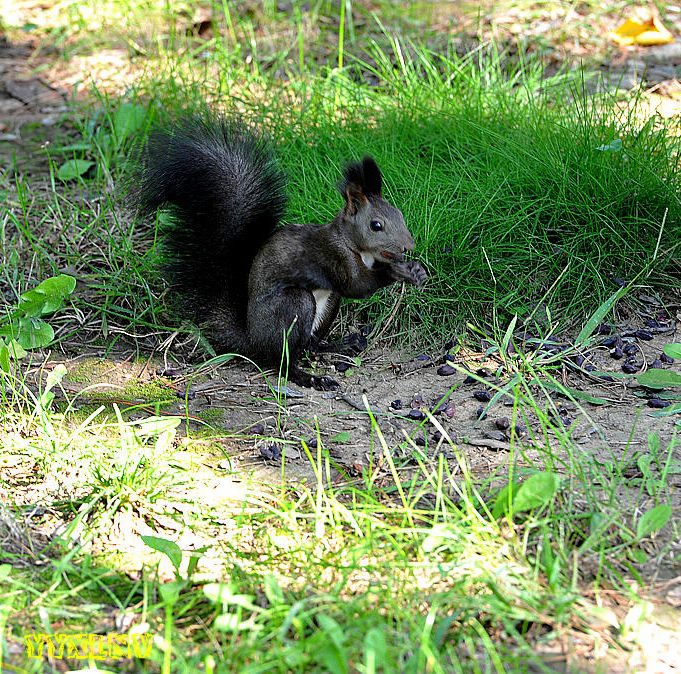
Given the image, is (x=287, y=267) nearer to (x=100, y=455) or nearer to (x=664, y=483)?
→ (x=100, y=455)

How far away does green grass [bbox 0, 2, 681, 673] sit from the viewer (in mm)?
1380

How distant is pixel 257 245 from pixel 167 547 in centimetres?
121

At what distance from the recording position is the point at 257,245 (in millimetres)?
2555

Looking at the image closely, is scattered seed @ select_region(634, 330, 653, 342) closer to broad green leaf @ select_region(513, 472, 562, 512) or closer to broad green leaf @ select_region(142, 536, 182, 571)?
broad green leaf @ select_region(513, 472, 562, 512)

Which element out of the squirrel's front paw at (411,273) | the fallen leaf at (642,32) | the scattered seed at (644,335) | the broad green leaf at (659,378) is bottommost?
the scattered seed at (644,335)

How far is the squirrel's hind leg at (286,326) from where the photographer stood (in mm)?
2473

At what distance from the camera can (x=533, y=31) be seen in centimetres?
430

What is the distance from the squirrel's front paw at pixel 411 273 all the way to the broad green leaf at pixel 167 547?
3.77 feet

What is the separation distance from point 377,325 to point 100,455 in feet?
3.62

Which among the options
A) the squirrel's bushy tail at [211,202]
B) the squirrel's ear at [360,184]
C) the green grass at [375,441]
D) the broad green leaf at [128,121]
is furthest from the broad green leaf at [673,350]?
the broad green leaf at [128,121]

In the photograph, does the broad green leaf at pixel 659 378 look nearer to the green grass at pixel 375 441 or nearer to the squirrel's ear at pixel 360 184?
the green grass at pixel 375 441

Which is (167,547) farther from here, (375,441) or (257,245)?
(257,245)

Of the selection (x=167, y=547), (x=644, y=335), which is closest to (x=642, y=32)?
(x=644, y=335)

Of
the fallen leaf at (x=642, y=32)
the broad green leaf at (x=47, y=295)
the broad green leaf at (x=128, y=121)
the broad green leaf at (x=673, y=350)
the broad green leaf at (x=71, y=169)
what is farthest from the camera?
the fallen leaf at (x=642, y=32)
